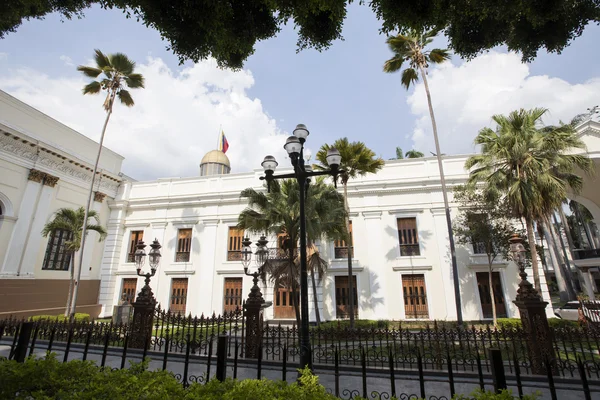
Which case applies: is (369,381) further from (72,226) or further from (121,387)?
(72,226)

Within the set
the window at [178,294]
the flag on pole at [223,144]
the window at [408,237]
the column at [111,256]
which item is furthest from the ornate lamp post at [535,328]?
the flag on pole at [223,144]

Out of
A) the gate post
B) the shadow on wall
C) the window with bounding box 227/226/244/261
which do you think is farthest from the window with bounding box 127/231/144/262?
the shadow on wall

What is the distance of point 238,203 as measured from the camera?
18734 millimetres

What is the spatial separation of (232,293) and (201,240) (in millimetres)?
3888

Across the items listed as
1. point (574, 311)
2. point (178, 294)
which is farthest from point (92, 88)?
point (574, 311)

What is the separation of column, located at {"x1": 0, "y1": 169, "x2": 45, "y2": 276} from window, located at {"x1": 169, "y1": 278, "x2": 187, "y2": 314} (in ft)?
24.4

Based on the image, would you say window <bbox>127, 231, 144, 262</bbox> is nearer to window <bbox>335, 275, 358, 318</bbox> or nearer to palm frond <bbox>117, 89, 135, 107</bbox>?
palm frond <bbox>117, 89, 135, 107</bbox>

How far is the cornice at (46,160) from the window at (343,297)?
1638 cm

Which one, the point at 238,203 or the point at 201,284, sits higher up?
the point at 238,203

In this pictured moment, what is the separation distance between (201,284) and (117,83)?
1233 cm

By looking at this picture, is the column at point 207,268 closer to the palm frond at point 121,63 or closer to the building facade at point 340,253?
the building facade at point 340,253

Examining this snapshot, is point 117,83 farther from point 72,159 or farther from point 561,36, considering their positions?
point 561,36

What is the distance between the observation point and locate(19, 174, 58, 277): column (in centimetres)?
1502

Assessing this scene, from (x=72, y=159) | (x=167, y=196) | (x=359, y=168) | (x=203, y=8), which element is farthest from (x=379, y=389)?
(x=72, y=159)
